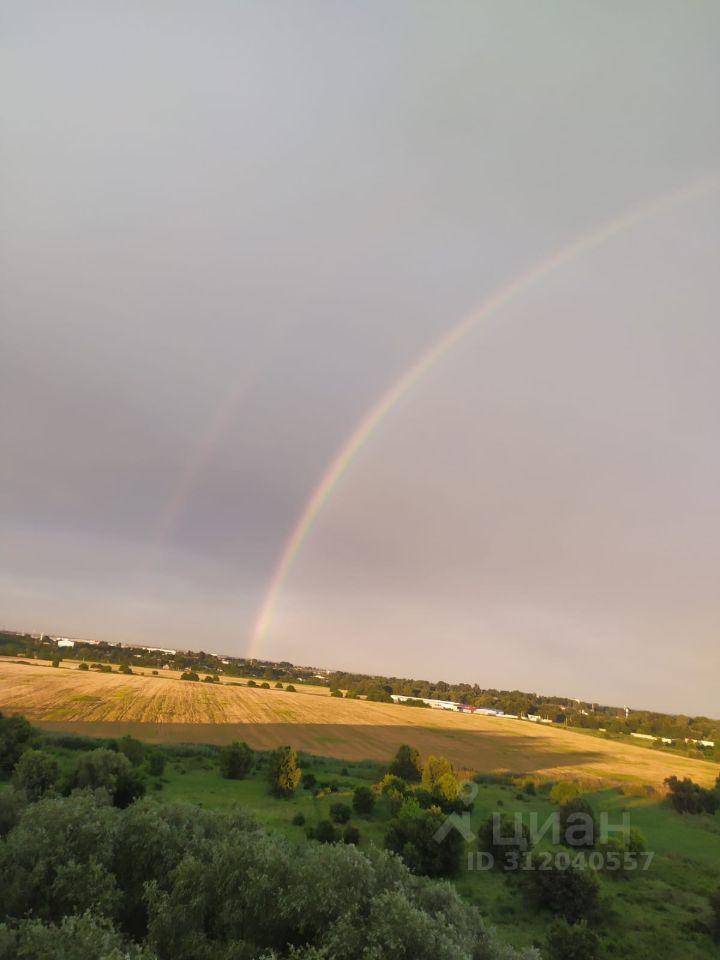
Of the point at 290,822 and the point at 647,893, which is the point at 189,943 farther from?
the point at 647,893

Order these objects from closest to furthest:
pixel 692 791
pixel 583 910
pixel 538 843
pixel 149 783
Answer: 1. pixel 583 910
2. pixel 538 843
3. pixel 149 783
4. pixel 692 791

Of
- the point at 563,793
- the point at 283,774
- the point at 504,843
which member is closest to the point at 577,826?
the point at 504,843

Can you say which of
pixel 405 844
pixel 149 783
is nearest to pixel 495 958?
pixel 405 844

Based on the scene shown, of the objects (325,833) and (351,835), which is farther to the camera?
(325,833)

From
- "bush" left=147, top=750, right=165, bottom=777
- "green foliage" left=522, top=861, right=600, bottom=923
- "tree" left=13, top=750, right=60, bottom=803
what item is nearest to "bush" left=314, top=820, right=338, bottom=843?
"green foliage" left=522, top=861, right=600, bottom=923

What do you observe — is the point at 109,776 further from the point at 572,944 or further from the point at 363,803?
the point at 572,944

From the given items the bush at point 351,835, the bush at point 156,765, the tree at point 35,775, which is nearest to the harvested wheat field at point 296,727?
the bush at point 156,765

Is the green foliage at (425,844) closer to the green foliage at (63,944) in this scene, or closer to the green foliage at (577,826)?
the green foliage at (577,826)

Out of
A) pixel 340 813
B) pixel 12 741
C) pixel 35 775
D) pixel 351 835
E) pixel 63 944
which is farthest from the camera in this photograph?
pixel 12 741

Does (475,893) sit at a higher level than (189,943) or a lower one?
lower
